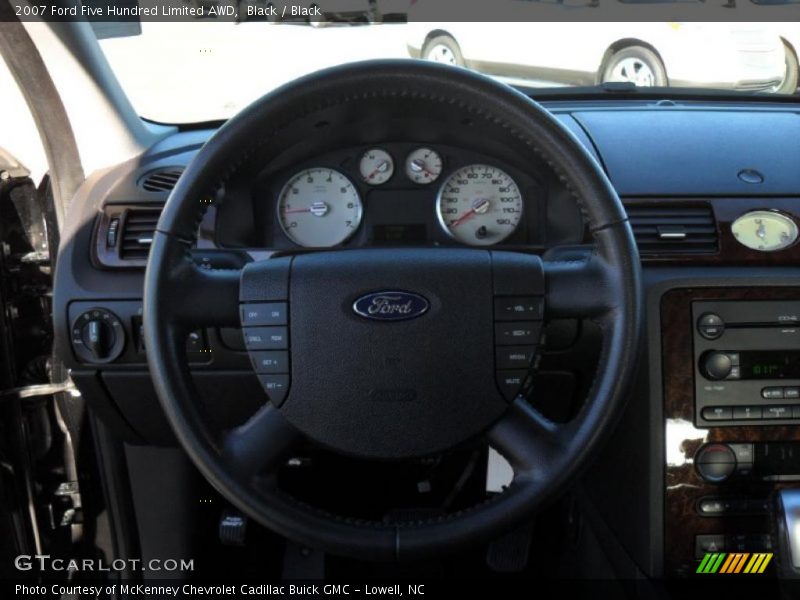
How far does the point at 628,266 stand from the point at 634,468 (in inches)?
28.5

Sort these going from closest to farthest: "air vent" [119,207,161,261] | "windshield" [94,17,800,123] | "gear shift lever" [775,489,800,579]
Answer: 1. "gear shift lever" [775,489,800,579]
2. "air vent" [119,207,161,261]
3. "windshield" [94,17,800,123]

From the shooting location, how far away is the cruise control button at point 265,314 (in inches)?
58.2

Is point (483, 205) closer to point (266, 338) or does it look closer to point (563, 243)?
point (563, 243)

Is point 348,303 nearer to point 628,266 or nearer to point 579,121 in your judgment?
point 628,266

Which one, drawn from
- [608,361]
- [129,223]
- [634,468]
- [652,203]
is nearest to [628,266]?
[608,361]

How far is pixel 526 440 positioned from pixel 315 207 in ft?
2.57

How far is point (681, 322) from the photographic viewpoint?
1.88 meters

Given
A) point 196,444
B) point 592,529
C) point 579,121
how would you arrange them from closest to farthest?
point 196,444
point 579,121
point 592,529

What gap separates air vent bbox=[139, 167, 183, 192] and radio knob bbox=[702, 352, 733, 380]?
3.96 ft

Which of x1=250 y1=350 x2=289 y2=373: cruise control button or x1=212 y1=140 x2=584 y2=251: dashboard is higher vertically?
x1=212 y1=140 x2=584 y2=251: dashboard

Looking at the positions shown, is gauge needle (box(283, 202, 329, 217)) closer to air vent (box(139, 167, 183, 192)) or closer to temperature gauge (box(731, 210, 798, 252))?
air vent (box(139, 167, 183, 192))

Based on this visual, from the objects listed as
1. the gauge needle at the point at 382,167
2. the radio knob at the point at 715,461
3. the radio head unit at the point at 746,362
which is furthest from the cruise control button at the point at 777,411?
the gauge needle at the point at 382,167

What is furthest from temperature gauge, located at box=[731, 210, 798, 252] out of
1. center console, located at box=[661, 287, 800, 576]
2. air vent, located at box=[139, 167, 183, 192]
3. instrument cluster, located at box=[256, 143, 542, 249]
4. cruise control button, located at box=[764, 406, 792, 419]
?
air vent, located at box=[139, 167, 183, 192]

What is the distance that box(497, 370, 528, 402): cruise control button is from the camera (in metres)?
1.47
